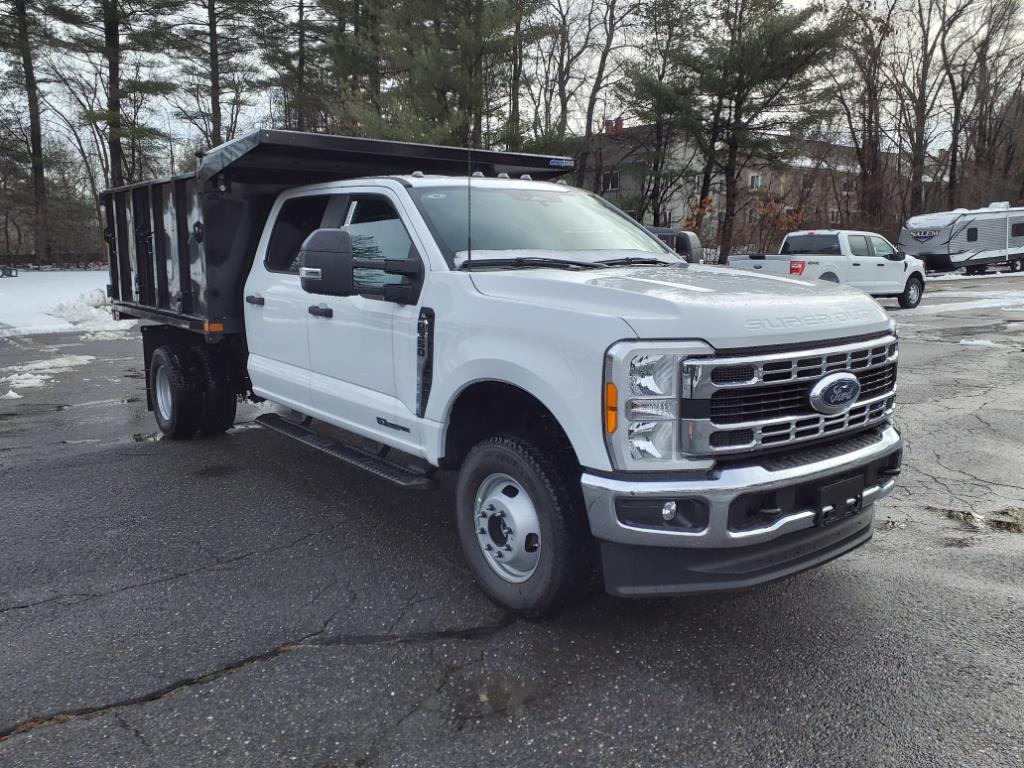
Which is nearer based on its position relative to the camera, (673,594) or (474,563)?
(673,594)

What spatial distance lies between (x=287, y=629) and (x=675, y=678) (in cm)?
169

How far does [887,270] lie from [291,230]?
1689 cm

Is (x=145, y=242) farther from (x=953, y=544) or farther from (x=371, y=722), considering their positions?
(x=953, y=544)

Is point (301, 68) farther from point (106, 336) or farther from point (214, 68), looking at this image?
point (106, 336)

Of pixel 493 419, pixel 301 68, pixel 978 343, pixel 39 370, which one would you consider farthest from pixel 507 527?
pixel 301 68

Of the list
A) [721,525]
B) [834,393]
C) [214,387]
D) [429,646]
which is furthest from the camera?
[214,387]

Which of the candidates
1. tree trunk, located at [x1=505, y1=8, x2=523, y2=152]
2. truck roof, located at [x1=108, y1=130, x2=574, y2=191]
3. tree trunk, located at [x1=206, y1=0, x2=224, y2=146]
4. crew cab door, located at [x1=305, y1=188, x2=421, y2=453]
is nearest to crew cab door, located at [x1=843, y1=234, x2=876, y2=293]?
tree trunk, located at [x1=505, y1=8, x2=523, y2=152]

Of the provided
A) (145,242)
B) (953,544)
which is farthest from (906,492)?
(145,242)

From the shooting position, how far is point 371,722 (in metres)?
2.97

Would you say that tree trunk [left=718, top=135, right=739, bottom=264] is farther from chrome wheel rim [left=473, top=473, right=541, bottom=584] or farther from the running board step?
chrome wheel rim [left=473, top=473, right=541, bottom=584]

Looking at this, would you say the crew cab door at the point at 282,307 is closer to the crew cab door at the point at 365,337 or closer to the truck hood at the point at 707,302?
the crew cab door at the point at 365,337

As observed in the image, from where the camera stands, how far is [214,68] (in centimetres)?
3073

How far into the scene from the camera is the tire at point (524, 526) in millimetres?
3457

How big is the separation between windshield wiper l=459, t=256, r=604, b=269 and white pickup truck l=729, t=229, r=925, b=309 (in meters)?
15.2
